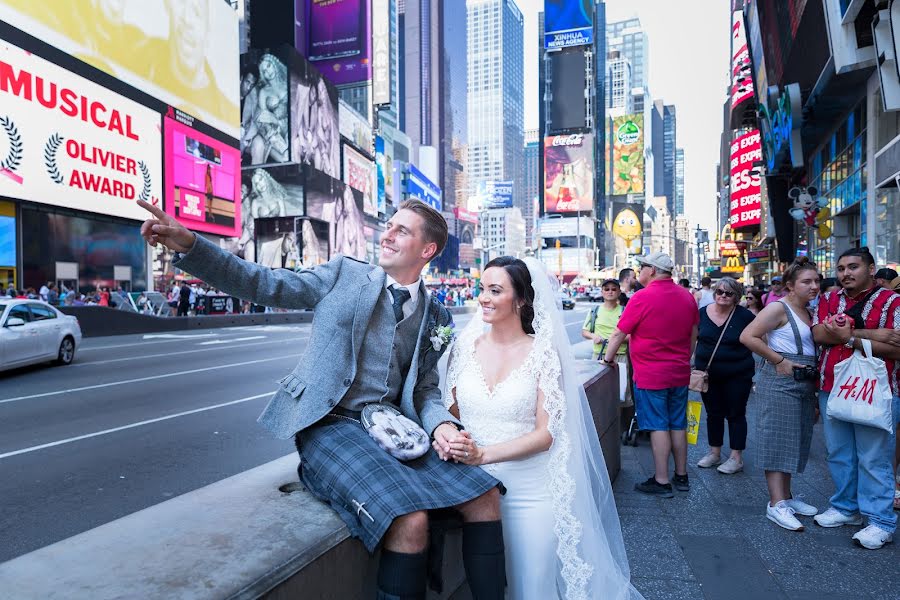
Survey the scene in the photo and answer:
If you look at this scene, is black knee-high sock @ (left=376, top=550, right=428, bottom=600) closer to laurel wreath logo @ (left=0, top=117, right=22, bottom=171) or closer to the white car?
the white car

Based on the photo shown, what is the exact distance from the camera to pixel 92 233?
1079 inches

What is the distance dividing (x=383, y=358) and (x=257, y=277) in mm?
603

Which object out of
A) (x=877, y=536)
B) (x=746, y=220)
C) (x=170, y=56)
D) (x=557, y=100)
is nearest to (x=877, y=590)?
(x=877, y=536)

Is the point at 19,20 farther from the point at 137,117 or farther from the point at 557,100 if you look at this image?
the point at 557,100

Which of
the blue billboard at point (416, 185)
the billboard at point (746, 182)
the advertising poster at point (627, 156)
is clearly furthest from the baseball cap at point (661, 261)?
the advertising poster at point (627, 156)

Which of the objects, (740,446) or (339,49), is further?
(339,49)

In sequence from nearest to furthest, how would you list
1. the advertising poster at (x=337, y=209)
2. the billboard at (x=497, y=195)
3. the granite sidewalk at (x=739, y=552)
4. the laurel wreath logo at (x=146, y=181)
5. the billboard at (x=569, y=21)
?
the granite sidewalk at (x=739, y=552), the laurel wreath logo at (x=146, y=181), the advertising poster at (x=337, y=209), the billboard at (x=569, y=21), the billboard at (x=497, y=195)

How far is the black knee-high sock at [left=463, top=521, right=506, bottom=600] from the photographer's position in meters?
2.16

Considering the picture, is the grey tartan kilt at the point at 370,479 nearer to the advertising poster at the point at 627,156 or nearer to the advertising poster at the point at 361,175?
the advertising poster at the point at 361,175

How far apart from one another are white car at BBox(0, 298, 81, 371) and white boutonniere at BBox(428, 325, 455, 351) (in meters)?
10.9

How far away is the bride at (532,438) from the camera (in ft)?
8.18

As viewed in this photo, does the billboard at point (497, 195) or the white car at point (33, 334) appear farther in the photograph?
the billboard at point (497, 195)

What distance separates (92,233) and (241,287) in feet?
97.6

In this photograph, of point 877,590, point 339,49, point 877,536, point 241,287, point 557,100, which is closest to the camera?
point 241,287
